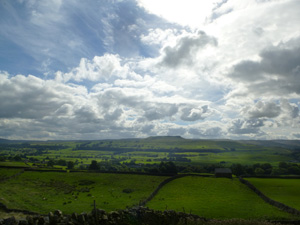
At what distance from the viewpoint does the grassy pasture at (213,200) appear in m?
31.3

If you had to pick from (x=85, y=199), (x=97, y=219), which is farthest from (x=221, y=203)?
(x=97, y=219)

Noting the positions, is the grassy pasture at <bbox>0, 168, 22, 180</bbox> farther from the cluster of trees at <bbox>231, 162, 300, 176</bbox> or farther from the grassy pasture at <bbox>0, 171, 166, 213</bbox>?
the cluster of trees at <bbox>231, 162, 300, 176</bbox>

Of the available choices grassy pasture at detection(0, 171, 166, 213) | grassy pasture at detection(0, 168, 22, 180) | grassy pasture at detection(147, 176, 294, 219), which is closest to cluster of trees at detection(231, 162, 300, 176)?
grassy pasture at detection(147, 176, 294, 219)

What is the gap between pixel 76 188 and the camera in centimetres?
5534

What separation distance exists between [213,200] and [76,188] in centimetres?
3509

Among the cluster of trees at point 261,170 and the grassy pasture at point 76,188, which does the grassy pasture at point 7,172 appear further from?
the cluster of trees at point 261,170

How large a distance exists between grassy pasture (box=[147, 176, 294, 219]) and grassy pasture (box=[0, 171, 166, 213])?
5.90m

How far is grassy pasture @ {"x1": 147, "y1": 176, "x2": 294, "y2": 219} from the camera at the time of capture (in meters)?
31.3

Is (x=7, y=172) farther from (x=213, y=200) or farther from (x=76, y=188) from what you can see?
(x=213, y=200)

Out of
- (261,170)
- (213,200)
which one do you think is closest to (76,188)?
(213,200)

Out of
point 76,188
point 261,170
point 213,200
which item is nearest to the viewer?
point 213,200

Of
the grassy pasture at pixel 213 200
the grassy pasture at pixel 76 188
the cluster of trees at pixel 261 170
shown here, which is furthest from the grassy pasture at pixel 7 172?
the cluster of trees at pixel 261 170

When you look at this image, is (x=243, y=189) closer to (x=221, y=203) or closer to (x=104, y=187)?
(x=221, y=203)

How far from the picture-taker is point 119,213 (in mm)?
15805
